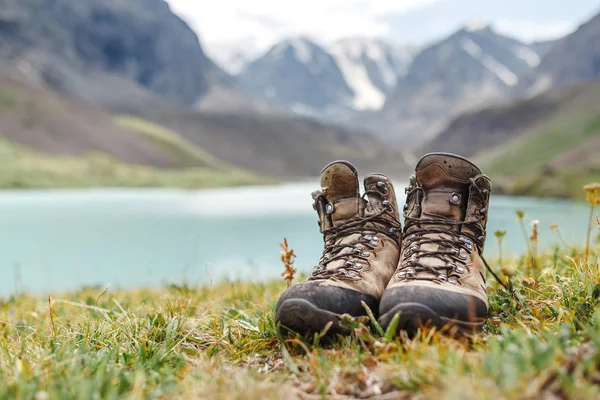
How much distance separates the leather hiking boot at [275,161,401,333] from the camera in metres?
2.93

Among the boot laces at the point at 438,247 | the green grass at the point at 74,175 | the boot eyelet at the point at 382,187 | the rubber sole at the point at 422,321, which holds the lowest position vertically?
the rubber sole at the point at 422,321

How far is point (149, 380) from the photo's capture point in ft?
8.13

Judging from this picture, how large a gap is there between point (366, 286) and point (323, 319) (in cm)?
41

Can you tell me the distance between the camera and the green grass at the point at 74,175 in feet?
294

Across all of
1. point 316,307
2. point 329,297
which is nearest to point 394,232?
point 329,297

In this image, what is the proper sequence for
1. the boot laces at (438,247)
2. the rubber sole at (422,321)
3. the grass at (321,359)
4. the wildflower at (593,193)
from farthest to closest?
the wildflower at (593,193)
the boot laces at (438,247)
the rubber sole at (422,321)
the grass at (321,359)

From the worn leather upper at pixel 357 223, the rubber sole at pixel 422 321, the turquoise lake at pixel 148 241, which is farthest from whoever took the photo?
the turquoise lake at pixel 148 241

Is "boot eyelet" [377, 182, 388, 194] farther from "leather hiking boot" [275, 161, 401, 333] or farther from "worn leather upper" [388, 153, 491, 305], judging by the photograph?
"worn leather upper" [388, 153, 491, 305]

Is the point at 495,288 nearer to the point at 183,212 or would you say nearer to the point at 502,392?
the point at 502,392

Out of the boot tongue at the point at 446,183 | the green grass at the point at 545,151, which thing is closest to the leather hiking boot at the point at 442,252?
the boot tongue at the point at 446,183

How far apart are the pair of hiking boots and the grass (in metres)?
0.14

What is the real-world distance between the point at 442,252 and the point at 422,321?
632 mm

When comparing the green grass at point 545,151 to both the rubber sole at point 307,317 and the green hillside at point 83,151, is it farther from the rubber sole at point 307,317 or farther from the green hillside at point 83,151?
the rubber sole at point 307,317

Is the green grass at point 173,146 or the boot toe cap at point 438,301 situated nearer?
the boot toe cap at point 438,301
